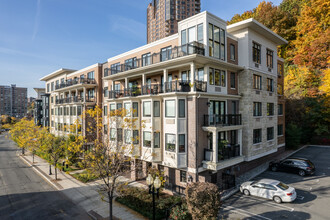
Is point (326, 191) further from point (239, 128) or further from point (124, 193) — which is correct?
point (124, 193)

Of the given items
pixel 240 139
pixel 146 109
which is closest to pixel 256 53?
pixel 240 139

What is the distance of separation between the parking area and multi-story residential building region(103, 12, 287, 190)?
2.76 meters

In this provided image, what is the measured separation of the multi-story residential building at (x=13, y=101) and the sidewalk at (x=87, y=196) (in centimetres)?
15184

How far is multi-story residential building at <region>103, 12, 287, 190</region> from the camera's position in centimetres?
1617

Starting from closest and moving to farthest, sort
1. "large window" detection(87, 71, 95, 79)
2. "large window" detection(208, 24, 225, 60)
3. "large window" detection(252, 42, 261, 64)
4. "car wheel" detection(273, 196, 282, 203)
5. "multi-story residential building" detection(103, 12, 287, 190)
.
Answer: "car wheel" detection(273, 196, 282, 203)
"multi-story residential building" detection(103, 12, 287, 190)
"large window" detection(208, 24, 225, 60)
"large window" detection(252, 42, 261, 64)
"large window" detection(87, 71, 95, 79)

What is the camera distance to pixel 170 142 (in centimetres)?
1691

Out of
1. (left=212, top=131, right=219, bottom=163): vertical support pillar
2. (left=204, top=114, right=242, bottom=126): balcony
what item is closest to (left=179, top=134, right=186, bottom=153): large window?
(left=204, top=114, right=242, bottom=126): balcony

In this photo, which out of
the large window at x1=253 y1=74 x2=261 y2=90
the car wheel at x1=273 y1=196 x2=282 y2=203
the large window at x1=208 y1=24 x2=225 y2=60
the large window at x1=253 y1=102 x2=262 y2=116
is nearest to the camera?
the car wheel at x1=273 y1=196 x2=282 y2=203

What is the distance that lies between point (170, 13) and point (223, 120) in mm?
88858

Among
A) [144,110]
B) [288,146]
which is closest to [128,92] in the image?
[144,110]

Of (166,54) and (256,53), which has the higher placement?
(256,53)

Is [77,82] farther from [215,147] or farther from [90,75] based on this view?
[215,147]

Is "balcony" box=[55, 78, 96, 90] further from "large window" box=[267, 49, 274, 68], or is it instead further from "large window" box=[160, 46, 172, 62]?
"large window" box=[267, 49, 274, 68]

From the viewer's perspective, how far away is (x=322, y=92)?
34344 millimetres
